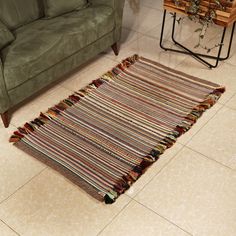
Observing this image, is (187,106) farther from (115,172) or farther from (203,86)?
(115,172)

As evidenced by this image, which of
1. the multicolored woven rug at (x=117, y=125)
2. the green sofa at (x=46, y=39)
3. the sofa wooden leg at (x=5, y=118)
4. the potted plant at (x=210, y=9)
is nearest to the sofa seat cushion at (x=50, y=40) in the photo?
the green sofa at (x=46, y=39)

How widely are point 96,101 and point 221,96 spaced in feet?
2.78

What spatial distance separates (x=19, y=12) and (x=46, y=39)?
1.23 ft

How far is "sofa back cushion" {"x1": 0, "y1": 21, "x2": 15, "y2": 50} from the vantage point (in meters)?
2.33

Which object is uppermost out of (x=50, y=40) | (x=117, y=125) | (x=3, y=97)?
(x=50, y=40)

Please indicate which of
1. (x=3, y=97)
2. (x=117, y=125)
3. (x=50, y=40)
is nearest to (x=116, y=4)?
(x=50, y=40)

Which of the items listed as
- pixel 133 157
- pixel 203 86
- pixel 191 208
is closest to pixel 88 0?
pixel 203 86

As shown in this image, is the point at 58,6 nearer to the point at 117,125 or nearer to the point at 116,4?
the point at 116,4

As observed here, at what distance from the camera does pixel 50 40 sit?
2.38m

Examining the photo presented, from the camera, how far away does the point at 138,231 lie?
1747 millimetres

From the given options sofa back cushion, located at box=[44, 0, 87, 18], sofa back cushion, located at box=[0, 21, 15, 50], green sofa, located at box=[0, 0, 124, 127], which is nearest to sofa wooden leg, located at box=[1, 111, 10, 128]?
green sofa, located at box=[0, 0, 124, 127]

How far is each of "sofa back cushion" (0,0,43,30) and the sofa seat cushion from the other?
52 mm

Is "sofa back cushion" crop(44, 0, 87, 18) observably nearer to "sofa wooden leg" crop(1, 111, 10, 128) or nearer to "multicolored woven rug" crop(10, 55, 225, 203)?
"multicolored woven rug" crop(10, 55, 225, 203)

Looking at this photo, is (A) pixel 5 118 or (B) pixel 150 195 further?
(A) pixel 5 118
